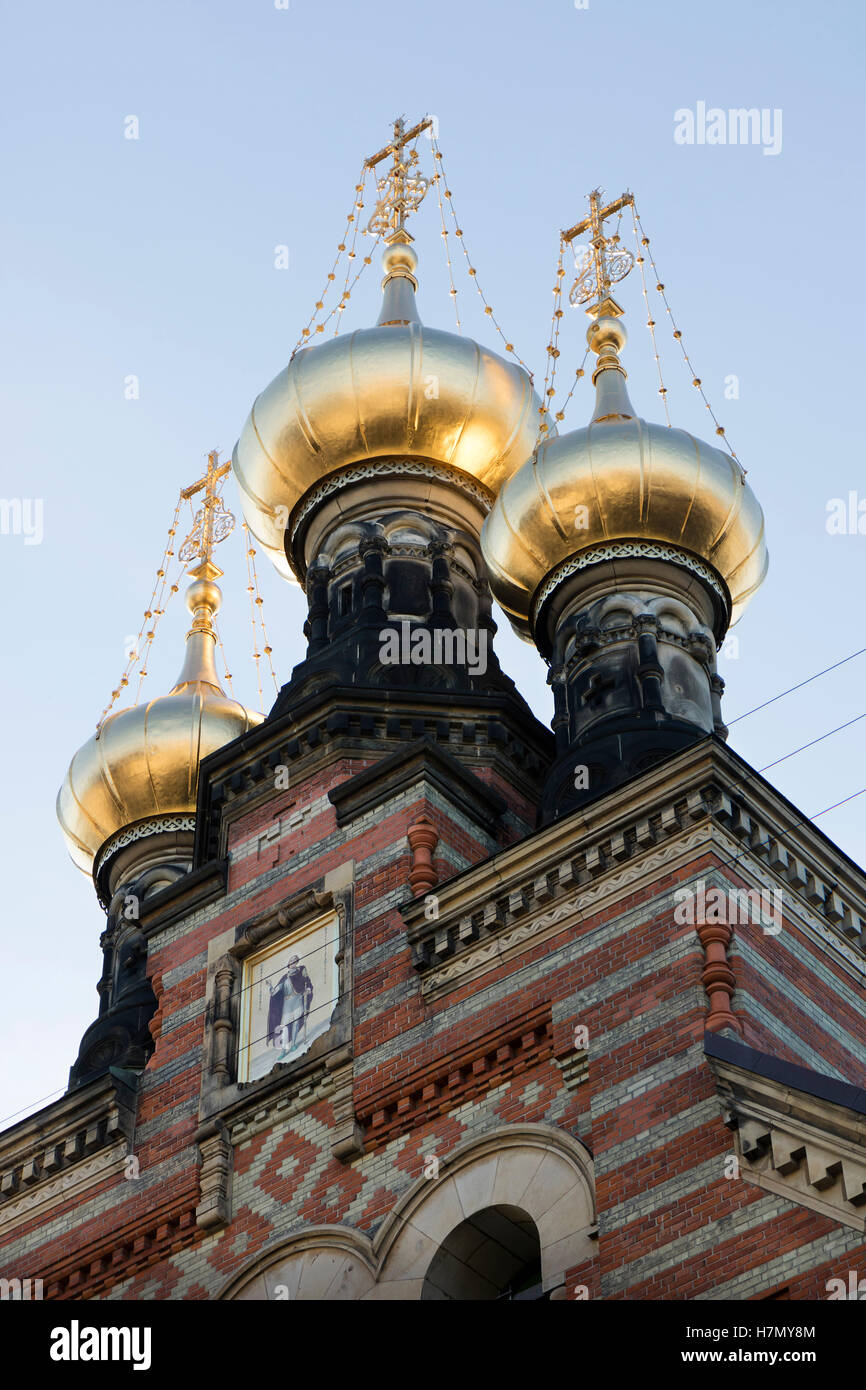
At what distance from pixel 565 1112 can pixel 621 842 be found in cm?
218

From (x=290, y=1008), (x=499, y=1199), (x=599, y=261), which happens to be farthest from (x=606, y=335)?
(x=499, y=1199)

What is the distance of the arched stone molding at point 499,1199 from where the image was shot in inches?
592

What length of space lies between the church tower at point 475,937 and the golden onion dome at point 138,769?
1.58 meters

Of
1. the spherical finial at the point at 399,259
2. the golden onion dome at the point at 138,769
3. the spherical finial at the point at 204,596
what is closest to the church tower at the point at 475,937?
the golden onion dome at the point at 138,769

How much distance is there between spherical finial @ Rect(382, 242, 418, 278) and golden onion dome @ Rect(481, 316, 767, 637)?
19.5 ft

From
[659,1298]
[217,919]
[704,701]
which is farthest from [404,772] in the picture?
[659,1298]

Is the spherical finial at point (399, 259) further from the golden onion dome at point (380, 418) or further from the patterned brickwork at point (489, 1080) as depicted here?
the patterned brickwork at point (489, 1080)

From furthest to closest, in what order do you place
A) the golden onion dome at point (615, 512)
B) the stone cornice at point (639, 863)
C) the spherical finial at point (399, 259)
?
the spherical finial at point (399, 259) → the golden onion dome at point (615, 512) → the stone cornice at point (639, 863)

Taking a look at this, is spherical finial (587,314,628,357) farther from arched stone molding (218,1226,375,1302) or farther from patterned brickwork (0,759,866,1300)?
arched stone molding (218,1226,375,1302)

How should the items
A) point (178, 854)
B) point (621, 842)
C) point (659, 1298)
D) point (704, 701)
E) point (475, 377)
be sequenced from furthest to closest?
point (178, 854) → point (475, 377) → point (704, 701) → point (621, 842) → point (659, 1298)

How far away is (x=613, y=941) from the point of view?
1631 centimetres

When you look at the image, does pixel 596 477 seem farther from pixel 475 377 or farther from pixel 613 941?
pixel 613 941

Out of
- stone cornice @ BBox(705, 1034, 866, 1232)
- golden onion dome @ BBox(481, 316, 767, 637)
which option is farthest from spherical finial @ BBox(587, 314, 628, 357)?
stone cornice @ BBox(705, 1034, 866, 1232)

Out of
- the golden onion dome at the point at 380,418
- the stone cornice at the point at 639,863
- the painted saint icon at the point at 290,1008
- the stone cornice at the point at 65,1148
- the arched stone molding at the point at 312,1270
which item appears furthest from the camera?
the golden onion dome at the point at 380,418
